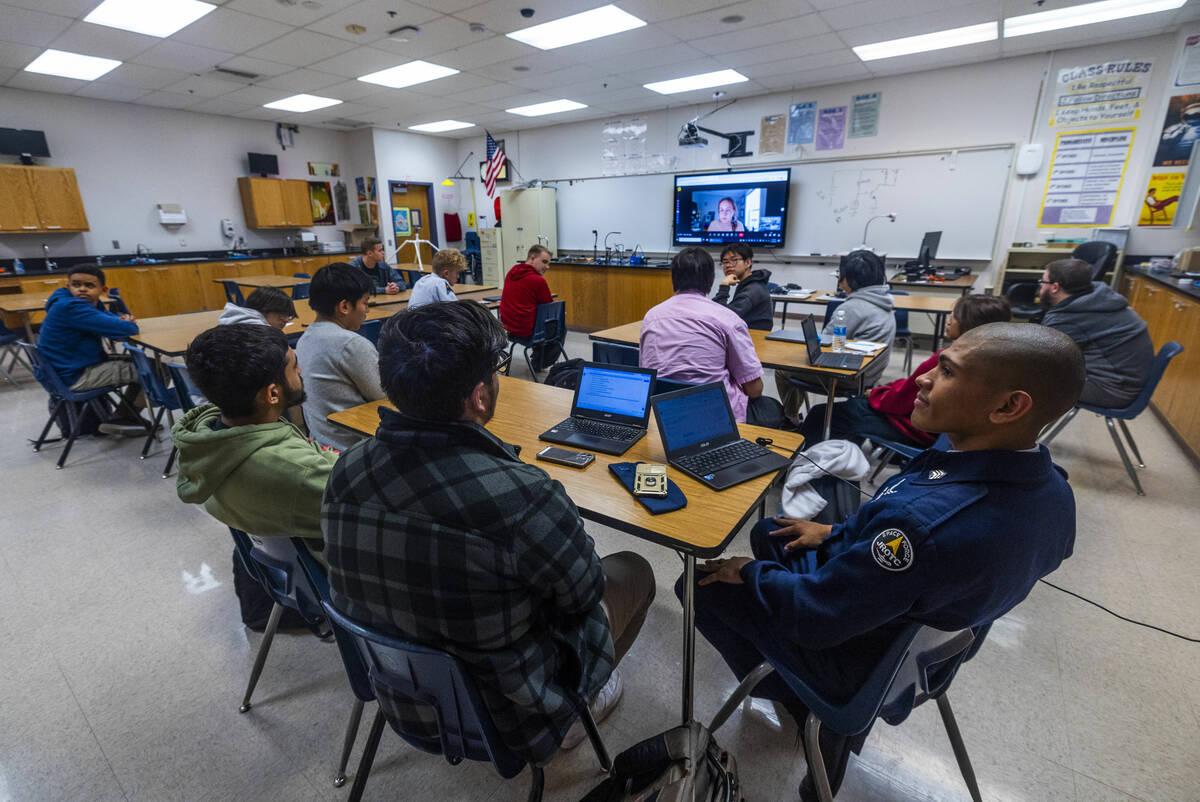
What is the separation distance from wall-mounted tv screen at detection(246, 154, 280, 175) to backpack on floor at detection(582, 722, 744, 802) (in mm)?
10016

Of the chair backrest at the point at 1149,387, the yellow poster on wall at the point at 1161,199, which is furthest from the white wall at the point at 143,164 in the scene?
the yellow poster on wall at the point at 1161,199

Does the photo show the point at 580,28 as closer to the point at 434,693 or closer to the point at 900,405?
the point at 900,405

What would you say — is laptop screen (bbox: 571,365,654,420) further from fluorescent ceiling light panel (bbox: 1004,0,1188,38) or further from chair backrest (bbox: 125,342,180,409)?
fluorescent ceiling light panel (bbox: 1004,0,1188,38)

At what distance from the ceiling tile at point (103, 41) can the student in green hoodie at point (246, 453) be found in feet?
16.9

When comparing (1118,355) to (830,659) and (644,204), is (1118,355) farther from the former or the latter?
(644,204)

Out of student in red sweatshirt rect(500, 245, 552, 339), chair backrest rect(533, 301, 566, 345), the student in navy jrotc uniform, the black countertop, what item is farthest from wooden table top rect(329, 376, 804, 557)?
the black countertop

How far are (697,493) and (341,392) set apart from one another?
1528mm

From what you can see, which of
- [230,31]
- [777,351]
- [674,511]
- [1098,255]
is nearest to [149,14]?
[230,31]

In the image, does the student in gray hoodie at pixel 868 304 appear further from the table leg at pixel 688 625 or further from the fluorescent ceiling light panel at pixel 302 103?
the fluorescent ceiling light panel at pixel 302 103

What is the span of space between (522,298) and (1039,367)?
4.04 meters

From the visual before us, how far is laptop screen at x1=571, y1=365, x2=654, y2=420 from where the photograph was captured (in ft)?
6.03

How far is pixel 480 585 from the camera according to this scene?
88cm

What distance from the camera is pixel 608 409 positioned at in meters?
1.90

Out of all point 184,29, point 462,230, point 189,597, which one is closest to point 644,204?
point 462,230
